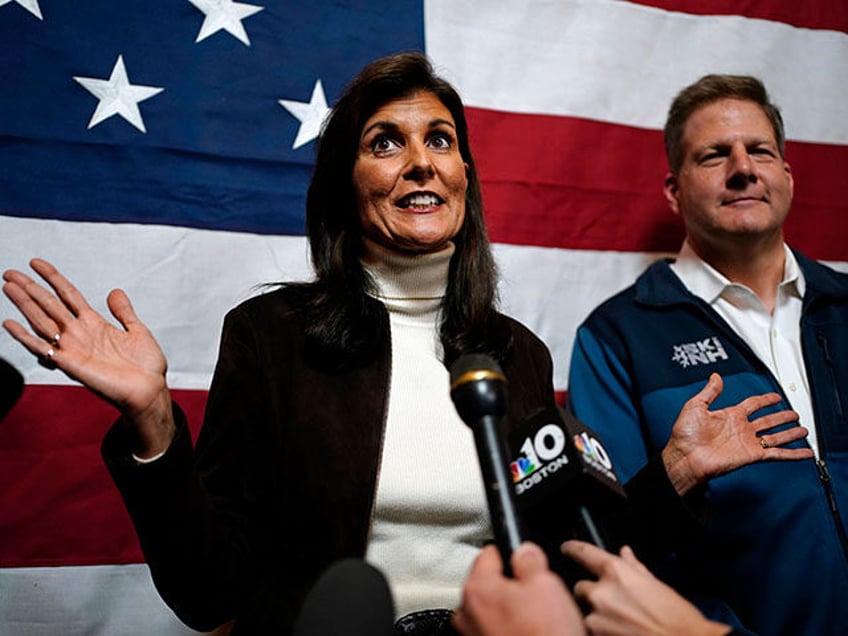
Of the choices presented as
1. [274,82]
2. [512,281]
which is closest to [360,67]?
[274,82]

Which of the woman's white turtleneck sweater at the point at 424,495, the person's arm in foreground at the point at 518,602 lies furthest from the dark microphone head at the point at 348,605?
the woman's white turtleneck sweater at the point at 424,495

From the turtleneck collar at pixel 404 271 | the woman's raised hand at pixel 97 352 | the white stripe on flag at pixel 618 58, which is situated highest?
the white stripe on flag at pixel 618 58

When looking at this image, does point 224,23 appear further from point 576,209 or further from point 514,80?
point 576,209

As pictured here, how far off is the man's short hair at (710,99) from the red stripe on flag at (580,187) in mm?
107

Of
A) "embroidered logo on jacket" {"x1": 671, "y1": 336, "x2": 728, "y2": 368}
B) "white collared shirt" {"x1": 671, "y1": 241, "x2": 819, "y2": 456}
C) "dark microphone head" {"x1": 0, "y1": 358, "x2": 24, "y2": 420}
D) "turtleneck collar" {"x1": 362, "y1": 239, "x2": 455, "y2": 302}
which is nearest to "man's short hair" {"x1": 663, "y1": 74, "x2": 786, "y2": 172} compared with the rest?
"white collared shirt" {"x1": 671, "y1": 241, "x2": 819, "y2": 456}

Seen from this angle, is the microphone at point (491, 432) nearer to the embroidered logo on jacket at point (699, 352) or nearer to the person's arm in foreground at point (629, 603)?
the person's arm in foreground at point (629, 603)

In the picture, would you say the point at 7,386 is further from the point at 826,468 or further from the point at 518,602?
the point at 826,468

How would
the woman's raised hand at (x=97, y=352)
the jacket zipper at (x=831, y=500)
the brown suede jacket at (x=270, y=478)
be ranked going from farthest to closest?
the jacket zipper at (x=831, y=500)
the brown suede jacket at (x=270, y=478)
the woman's raised hand at (x=97, y=352)

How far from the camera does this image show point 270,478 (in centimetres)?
126

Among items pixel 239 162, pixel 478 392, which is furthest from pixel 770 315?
pixel 478 392

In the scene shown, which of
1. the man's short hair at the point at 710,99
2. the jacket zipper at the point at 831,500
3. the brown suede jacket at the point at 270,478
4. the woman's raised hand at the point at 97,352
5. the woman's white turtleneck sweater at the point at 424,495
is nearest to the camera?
the woman's raised hand at the point at 97,352

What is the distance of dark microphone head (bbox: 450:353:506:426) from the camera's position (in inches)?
29.8

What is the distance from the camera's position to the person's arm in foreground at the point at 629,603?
0.83 meters

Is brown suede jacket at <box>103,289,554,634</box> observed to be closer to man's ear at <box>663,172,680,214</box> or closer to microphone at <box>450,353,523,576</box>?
microphone at <box>450,353,523,576</box>
